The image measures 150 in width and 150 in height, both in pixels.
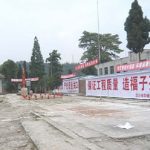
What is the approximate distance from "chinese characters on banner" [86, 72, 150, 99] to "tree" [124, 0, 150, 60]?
23.6 feet

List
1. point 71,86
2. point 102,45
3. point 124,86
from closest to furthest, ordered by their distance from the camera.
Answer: point 124,86 < point 71,86 < point 102,45

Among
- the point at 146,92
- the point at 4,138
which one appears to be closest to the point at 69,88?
the point at 146,92

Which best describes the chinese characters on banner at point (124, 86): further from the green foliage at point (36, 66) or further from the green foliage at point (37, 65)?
the green foliage at point (37, 65)

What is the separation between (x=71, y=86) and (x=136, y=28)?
15183mm

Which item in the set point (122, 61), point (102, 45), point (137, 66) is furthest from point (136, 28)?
point (102, 45)

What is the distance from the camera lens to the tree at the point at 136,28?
Result: 4472 centimetres

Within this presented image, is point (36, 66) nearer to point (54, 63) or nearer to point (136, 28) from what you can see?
point (54, 63)

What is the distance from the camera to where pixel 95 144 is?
9805 mm

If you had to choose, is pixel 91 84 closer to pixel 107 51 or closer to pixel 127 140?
pixel 127 140

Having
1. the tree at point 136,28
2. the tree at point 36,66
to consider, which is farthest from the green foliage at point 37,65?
the tree at point 136,28

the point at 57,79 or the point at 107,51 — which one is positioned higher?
the point at 107,51

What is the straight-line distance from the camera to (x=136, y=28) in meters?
44.7

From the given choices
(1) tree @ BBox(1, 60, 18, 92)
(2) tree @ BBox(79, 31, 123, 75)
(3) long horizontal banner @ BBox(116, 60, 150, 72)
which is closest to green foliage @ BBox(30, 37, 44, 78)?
(1) tree @ BBox(1, 60, 18, 92)

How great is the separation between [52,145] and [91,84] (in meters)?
33.0
